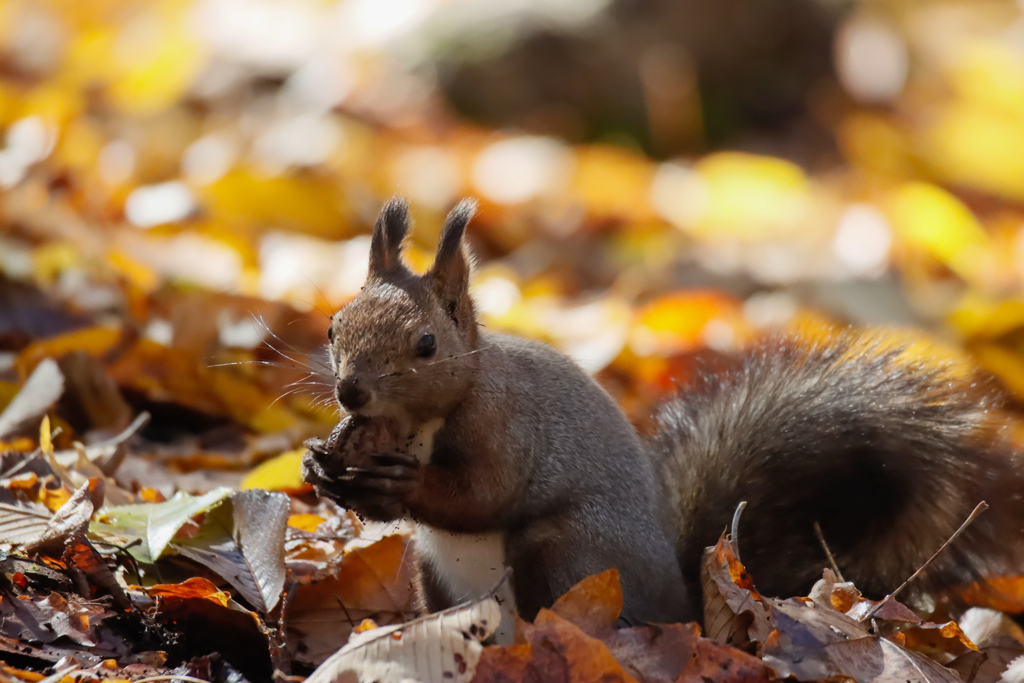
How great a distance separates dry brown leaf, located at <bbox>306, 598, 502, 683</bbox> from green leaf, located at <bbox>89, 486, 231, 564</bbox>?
0.49m

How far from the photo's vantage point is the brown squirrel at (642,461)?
1927 millimetres

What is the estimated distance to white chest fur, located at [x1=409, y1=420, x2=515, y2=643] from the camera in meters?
1.99

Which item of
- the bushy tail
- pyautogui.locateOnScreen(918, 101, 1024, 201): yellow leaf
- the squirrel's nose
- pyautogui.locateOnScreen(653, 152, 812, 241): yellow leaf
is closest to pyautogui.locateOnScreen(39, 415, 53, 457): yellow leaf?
the squirrel's nose

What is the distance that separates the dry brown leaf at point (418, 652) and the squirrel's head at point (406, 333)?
0.39 metres

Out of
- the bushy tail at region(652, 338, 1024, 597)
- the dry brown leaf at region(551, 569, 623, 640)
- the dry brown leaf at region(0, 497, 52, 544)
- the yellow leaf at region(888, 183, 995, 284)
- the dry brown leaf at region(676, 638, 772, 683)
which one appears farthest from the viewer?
the yellow leaf at region(888, 183, 995, 284)

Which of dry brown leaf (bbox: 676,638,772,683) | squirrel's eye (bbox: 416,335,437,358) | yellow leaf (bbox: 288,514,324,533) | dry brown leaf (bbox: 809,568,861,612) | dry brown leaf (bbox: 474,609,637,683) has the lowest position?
yellow leaf (bbox: 288,514,324,533)

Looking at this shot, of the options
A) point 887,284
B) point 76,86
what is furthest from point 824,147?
point 76,86

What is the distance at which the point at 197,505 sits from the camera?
1979 millimetres

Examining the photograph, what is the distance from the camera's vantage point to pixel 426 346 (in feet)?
6.29

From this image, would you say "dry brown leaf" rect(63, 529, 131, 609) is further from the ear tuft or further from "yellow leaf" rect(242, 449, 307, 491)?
the ear tuft

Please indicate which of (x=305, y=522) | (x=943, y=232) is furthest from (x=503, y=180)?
(x=305, y=522)

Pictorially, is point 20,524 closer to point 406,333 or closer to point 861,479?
point 406,333

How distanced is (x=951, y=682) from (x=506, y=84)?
210 inches

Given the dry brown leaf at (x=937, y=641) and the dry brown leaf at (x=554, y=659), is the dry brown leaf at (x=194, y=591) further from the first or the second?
the dry brown leaf at (x=937, y=641)
